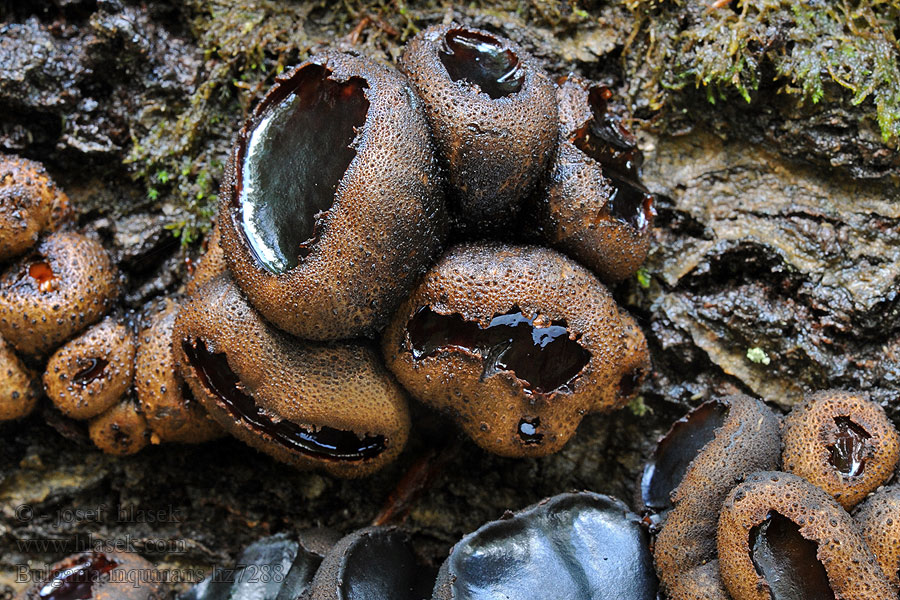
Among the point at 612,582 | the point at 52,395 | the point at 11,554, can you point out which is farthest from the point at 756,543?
the point at 11,554

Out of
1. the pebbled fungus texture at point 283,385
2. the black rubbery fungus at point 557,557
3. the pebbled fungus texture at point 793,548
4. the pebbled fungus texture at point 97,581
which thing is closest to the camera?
the pebbled fungus texture at point 793,548

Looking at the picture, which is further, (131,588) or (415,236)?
(131,588)

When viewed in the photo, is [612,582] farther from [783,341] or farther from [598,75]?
[598,75]

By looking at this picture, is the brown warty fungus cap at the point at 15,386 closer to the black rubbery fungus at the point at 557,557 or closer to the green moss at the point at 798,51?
the black rubbery fungus at the point at 557,557

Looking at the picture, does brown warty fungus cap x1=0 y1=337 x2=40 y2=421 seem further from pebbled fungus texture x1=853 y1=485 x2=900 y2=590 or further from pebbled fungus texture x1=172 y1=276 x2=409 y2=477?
pebbled fungus texture x1=853 y1=485 x2=900 y2=590

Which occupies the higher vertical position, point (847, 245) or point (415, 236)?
point (415, 236)

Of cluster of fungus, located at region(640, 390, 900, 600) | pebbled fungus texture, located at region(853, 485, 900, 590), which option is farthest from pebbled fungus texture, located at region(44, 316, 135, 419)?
pebbled fungus texture, located at region(853, 485, 900, 590)

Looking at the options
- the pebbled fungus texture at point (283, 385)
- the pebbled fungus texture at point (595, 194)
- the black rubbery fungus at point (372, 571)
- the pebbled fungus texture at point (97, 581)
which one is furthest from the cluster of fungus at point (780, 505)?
the pebbled fungus texture at point (97, 581)
